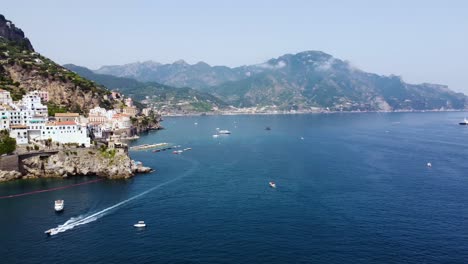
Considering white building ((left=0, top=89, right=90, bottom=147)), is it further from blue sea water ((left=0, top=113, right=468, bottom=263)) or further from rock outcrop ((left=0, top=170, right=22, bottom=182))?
blue sea water ((left=0, top=113, right=468, bottom=263))

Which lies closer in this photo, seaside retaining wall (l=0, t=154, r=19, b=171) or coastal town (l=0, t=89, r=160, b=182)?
seaside retaining wall (l=0, t=154, r=19, b=171)

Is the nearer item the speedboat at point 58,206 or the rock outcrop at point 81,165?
the speedboat at point 58,206

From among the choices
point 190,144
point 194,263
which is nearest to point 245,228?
point 194,263

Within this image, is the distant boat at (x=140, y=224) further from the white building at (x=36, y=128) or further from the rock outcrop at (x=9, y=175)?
the white building at (x=36, y=128)

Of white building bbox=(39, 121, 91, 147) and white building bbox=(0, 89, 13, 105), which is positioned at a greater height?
white building bbox=(0, 89, 13, 105)

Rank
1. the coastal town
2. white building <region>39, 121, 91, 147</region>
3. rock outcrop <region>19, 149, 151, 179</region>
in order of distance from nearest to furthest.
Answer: the coastal town < rock outcrop <region>19, 149, 151, 179</region> < white building <region>39, 121, 91, 147</region>

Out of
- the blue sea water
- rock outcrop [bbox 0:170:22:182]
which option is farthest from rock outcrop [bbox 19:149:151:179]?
the blue sea water

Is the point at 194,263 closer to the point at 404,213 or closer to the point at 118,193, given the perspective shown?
the point at 118,193

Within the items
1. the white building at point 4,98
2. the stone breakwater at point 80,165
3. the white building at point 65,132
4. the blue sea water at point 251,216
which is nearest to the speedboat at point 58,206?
the blue sea water at point 251,216
